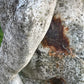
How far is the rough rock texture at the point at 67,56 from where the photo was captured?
1.28 meters

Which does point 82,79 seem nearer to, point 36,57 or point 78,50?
point 78,50

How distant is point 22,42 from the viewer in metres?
1.14

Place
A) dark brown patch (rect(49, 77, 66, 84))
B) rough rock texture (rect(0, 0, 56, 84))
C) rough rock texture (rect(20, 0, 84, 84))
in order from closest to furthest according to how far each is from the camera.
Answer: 1. rough rock texture (rect(0, 0, 56, 84))
2. rough rock texture (rect(20, 0, 84, 84))
3. dark brown patch (rect(49, 77, 66, 84))

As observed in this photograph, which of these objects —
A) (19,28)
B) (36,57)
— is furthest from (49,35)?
(19,28)

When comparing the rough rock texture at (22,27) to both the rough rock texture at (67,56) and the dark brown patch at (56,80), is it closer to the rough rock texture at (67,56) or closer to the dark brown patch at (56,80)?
the rough rock texture at (67,56)

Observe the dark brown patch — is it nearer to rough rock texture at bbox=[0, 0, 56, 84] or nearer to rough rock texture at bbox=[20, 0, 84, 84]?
rough rock texture at bbox=[20, 0, 84, 84]

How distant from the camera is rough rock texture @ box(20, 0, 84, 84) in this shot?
1.28m

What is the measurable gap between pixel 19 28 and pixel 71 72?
0.50m

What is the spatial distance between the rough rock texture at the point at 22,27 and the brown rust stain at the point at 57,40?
0.56ft

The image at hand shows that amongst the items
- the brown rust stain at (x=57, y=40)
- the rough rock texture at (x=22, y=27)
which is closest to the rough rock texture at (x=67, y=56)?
the brown rust stain at (x=57, y=40)

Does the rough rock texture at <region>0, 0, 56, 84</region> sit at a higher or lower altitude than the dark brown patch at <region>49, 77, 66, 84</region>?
higher

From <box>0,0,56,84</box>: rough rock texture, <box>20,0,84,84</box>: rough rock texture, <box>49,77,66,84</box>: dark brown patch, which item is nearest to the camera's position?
<box>0,0,56,84</box>: rough rock texture

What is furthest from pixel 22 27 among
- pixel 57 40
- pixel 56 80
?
pixel 56 80

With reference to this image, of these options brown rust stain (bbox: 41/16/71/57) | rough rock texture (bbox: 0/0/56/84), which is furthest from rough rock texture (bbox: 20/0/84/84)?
rough rock texture (bbox: 0/0/56/84)
